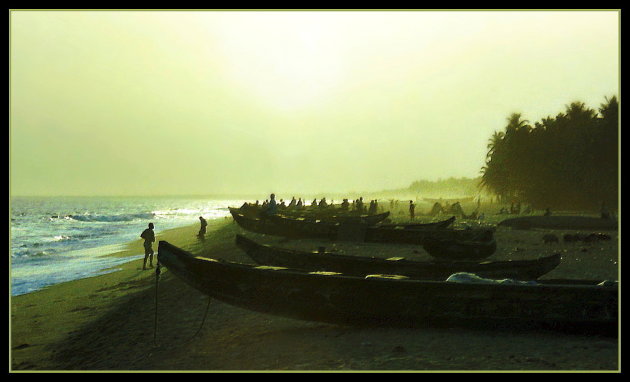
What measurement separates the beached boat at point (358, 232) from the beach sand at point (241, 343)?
4476 mm

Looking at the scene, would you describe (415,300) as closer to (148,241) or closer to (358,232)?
(358,232)

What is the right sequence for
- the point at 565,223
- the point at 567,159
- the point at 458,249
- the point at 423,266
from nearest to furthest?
1. the point at 423,266
2. the point at 458,249
3. the point at 565,223
4. the point at 567,159

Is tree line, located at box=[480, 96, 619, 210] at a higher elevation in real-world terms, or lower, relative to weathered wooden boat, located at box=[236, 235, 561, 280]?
higher

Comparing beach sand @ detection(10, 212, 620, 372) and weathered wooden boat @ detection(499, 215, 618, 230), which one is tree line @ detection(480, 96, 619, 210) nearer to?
weathered wooden boat @ detection(499, 215, 618, 230)

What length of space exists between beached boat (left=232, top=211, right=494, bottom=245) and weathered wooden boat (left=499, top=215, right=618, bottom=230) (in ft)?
29.3

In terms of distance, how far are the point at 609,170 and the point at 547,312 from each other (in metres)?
41.2

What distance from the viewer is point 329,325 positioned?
27.1 feet

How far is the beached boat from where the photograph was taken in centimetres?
1700

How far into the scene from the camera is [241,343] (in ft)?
25.3

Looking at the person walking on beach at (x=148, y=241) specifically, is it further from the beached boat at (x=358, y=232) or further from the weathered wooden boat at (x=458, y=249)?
the weathered wooden boat at (x=458, y=249)

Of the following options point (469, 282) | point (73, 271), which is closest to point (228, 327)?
point (469, 282)

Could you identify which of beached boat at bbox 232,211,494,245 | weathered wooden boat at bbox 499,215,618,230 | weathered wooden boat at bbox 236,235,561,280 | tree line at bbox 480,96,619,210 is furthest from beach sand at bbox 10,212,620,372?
tree line at bbox 480,96,619,210

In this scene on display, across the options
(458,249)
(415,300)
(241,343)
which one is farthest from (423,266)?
(458,249)

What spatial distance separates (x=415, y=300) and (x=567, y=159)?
42.7 metres
